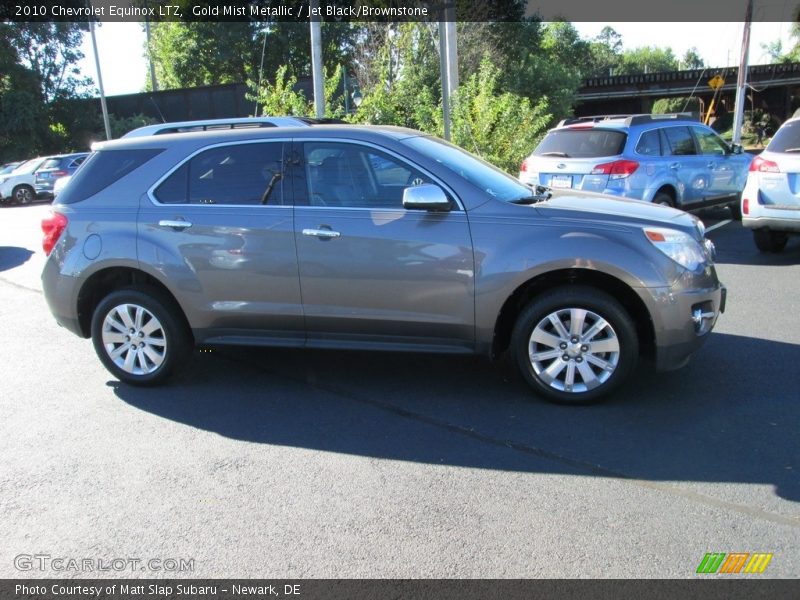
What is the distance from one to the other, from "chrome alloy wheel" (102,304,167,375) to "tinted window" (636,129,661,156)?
706 centimetres

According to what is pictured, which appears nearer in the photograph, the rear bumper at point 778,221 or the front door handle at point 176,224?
the front door handle at point 176,224

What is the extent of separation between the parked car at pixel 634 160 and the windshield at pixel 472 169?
367 cm

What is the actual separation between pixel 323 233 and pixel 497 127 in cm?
1030

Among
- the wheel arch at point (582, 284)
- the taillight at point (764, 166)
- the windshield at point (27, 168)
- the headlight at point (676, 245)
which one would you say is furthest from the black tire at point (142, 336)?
the windshield at point (27, 168)

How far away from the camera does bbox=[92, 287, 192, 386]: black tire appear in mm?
5227

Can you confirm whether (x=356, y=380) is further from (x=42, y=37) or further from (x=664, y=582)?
(x=42, y=37)

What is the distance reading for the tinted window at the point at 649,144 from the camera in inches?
387

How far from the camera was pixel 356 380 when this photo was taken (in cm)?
540

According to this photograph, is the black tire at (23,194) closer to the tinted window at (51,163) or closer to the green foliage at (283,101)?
the tinted window at (51,163)

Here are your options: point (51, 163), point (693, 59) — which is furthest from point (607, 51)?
point (51, 163)

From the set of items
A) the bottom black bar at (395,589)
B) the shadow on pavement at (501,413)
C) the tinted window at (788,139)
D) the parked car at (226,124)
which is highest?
the parked car at (226,124)

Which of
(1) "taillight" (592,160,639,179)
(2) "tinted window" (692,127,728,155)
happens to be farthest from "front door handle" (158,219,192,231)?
(2) "tinted window" (692,127,728,155)

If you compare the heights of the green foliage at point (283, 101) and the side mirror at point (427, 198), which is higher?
the green foliage at point (283, 101)

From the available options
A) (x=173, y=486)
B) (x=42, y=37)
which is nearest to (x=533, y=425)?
(x=173, y=486)
